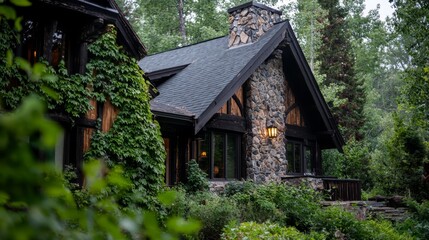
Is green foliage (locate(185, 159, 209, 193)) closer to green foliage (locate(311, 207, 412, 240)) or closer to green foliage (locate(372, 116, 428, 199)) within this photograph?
green foliage (locate(311, 207, 412, 240))

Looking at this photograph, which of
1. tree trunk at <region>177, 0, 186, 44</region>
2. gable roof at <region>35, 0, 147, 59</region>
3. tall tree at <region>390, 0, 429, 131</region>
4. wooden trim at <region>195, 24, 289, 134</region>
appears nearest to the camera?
gable roof at <region>35, 0, 147, 59</region>

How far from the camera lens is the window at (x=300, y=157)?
18531 mm

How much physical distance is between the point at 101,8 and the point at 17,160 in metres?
9.59

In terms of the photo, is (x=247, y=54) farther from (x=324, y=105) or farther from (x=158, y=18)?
(x=158, y=18)

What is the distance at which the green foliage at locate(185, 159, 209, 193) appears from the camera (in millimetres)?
14008

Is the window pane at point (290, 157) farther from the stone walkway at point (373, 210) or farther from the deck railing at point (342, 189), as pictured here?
the stone walkway at point (373, 210)

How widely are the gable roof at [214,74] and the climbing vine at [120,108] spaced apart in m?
1.89

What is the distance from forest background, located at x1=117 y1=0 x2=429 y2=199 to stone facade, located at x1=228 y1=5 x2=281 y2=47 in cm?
418

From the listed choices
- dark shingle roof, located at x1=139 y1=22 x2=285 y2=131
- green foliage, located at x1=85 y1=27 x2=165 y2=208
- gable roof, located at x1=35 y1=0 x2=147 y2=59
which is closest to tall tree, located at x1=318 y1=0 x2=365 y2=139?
dark shingle roof, located at x1=139 y1=22 x2=285 y2=131

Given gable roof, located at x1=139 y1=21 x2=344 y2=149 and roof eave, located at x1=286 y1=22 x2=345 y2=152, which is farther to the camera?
roof eave, located at x1=286 y1=22 x2=345 y2=152

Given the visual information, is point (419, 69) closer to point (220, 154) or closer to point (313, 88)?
point (313, 88)

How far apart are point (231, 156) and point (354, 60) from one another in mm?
17804

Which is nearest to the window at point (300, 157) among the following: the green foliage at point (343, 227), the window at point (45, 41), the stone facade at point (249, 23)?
the stone facade at point (249, 23)

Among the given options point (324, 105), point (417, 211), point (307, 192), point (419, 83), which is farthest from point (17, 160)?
point (324, 105)
